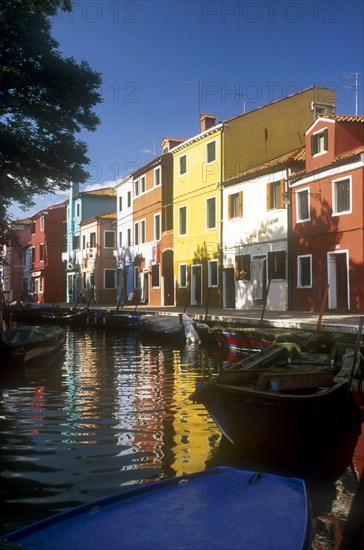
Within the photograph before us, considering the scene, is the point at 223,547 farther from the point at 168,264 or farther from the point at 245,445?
the point at 168,264

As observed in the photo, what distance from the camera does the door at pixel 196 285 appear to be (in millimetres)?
29195

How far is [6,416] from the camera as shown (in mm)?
8297

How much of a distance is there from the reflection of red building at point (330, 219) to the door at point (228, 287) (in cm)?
474

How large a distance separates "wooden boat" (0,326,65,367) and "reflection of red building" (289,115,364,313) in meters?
9.74

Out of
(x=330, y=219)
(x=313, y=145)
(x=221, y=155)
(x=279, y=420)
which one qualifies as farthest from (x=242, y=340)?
(x=221, y=155)

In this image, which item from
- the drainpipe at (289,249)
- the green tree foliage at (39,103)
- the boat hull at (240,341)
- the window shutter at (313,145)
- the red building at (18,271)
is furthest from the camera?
the red building at (18,271)

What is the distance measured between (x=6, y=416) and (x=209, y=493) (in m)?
5.67

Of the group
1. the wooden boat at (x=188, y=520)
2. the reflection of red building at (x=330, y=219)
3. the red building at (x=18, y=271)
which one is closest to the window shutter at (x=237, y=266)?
the reflection of red building at (x=330, y=219)

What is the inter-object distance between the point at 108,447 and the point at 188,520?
3695 mm

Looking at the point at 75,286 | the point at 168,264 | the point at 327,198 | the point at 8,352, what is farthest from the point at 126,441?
the point at 75,286

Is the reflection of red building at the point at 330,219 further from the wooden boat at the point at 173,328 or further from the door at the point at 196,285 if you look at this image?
the door at the point at 196,285

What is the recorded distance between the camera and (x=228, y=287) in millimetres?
27031

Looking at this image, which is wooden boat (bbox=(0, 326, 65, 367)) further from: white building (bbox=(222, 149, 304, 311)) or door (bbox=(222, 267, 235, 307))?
door (bbox=(222, 267, 235, 307))

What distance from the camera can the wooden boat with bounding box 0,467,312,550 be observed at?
2.67 m
